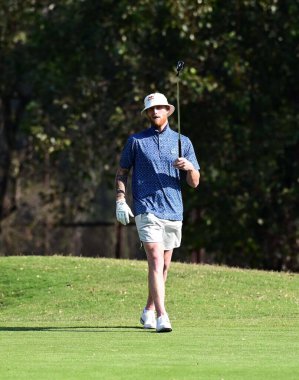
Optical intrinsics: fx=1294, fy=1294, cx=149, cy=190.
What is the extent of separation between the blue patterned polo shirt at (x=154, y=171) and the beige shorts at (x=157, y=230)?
54mm

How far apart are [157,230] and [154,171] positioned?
56 centimetres

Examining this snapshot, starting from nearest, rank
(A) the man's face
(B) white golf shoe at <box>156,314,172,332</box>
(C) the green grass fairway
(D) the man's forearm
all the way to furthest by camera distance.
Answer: (C) the green grass fairway, (B) white golf shoe at <box>156,314,172,332</box>, (A) the man's face, (D) the man's forearm

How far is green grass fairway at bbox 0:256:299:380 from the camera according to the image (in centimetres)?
889

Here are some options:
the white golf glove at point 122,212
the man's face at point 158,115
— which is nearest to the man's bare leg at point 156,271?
the white golf glove at point 122,212

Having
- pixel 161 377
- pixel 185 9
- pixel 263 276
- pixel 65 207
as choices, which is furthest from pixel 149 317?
pixel 65 207

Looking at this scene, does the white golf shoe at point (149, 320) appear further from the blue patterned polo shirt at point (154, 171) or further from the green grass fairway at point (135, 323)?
the blue patterned polo shirt at point (154, 171)

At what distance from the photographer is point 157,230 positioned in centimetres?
1224

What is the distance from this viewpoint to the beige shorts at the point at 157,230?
1221cm

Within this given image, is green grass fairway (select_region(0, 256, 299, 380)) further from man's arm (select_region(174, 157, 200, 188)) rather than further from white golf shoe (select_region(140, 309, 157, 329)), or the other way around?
man's arm (select_region(174, 157, 200, 188))

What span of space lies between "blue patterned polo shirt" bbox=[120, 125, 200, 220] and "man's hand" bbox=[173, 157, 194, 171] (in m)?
0.15

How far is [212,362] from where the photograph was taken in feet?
30.1

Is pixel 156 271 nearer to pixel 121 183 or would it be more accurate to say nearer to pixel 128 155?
pixel 121 183

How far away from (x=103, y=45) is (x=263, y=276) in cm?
1268

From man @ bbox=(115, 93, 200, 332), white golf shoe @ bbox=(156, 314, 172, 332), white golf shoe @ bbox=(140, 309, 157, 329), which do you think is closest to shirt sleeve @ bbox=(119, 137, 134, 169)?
man @ bbox=(115, 93, 200, 332)
